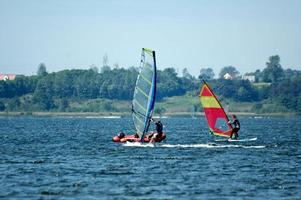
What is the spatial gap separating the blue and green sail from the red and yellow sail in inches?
527

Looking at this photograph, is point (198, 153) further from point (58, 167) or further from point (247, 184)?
point (247, 184)

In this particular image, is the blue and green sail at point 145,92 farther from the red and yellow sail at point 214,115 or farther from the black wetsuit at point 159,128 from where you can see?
the red and yellow sail at point 214,115

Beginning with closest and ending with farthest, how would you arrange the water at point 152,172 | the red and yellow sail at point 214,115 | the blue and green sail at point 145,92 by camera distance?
the water at point 152,172 < the blue and green sail at point 145,92 < the red and yellow sail at point 214,115

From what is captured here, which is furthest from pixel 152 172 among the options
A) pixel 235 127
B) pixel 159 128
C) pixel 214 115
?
pixel 214 115

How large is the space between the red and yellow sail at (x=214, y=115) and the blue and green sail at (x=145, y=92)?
1338 cm

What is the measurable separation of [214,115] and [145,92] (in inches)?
616

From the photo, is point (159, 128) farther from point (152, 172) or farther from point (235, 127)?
point (152, 172)

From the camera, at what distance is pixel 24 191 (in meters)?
48.3

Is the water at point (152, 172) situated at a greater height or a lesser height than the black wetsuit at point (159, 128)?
lesser

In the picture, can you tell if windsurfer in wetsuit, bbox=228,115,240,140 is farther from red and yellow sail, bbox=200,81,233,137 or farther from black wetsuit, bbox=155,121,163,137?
black wetsuit, bbox=155,121,163,137

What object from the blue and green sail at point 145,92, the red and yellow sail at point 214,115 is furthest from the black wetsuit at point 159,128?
the red and yellow sail at point 214,115

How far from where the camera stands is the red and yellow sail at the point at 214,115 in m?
87.7

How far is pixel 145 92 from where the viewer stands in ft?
247

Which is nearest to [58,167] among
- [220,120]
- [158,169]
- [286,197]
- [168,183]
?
[158,169]
